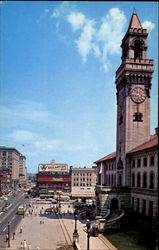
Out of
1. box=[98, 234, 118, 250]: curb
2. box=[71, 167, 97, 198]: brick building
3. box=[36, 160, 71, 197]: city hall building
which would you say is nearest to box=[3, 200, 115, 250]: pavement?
box=[98, 234, 118, 250]: curb

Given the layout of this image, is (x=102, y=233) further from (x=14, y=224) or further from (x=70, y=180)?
(x=70, y=180)

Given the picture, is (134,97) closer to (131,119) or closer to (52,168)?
(131,119)

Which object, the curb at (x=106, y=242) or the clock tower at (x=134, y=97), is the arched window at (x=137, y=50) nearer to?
the clock tower at (x=134, y=97)

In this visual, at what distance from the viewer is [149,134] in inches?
2196

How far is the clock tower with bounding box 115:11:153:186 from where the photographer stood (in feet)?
181

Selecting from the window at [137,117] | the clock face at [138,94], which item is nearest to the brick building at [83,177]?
the window at [137,117]

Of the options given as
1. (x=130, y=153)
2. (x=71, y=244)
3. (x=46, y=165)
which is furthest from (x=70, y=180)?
(x=71, y=244)

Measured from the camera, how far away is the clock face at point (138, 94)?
55719mm

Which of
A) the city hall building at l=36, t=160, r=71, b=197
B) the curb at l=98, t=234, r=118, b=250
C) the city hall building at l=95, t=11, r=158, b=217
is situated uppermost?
the city hall building at l=95, t=11, r=158, b=217

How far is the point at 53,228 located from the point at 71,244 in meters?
14.0

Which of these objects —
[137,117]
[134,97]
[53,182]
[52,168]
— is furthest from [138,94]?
[52,168]

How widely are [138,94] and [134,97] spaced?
95 centimetres

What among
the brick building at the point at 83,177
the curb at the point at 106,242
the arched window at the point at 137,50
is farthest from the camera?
the brick building at the point at 83,177

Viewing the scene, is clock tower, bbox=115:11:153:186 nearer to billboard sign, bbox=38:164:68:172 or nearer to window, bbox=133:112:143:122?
window, bbox=133:112:143:122
